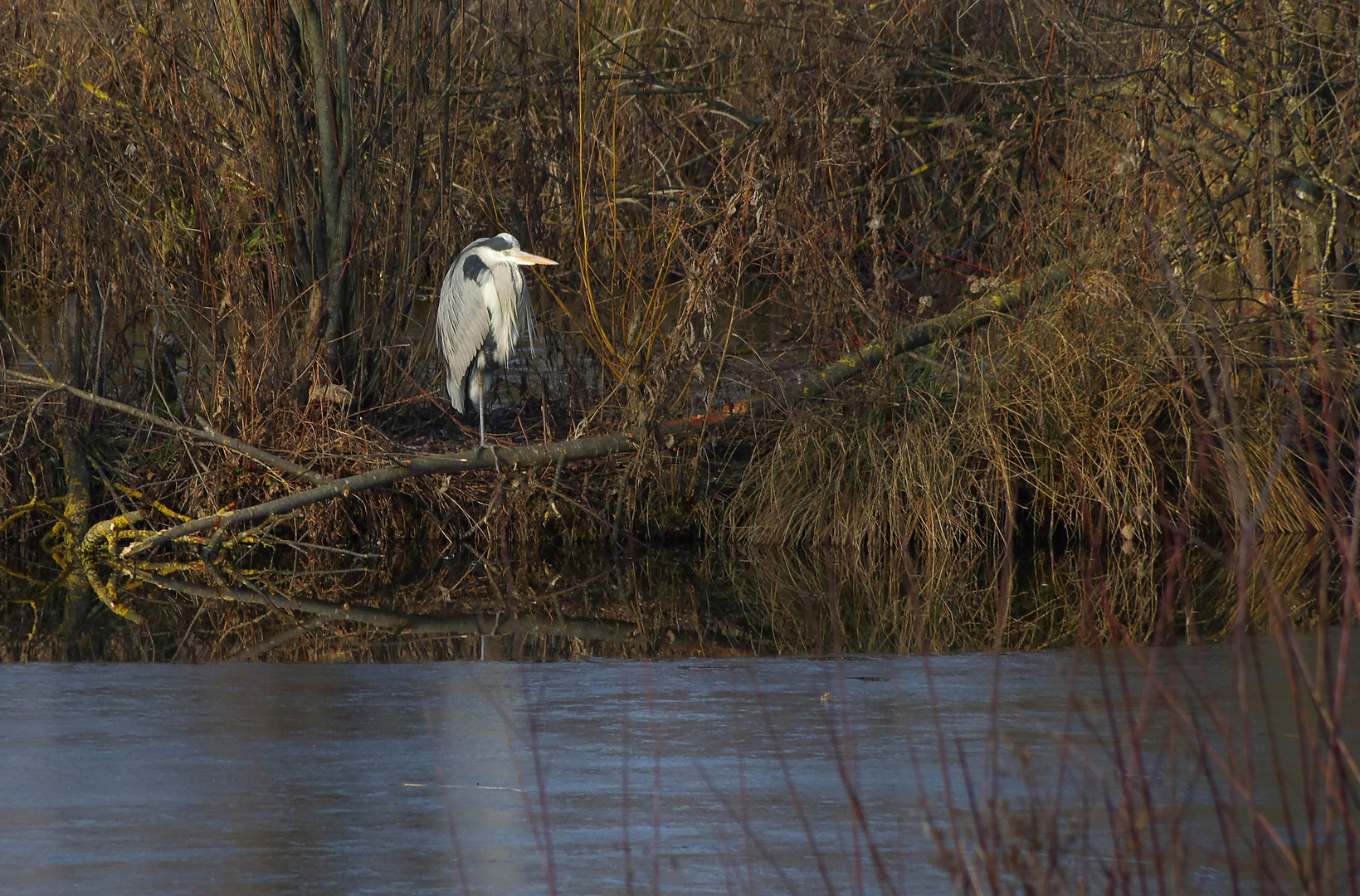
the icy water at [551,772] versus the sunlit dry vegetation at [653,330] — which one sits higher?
the sunlit dry vegetation at [653,330]

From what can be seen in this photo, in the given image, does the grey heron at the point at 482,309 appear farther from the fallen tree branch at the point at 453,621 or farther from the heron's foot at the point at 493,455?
the fallen tree branch at the point at 453,621

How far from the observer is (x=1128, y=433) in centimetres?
845

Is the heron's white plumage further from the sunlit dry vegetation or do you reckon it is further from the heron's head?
the sunlit dry vegetation

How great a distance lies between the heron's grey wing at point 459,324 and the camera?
8789 mm

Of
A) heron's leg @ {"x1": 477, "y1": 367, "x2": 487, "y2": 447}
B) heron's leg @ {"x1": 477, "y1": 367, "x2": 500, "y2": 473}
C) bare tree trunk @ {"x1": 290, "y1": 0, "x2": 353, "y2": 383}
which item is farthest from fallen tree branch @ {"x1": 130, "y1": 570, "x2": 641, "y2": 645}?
bare tree trunk @ {"x1": 290, "y1": 0, "x2": 353, "y2": 383}

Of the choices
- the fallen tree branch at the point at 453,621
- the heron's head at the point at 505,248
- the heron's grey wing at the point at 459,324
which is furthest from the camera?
the heron's grey wing at the point at 459,324

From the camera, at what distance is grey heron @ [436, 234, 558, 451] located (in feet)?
28.6

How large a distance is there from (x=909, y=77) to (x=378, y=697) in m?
8.87

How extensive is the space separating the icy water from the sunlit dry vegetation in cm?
166

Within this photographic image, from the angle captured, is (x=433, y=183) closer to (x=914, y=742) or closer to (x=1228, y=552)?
(x=1228, y=552)

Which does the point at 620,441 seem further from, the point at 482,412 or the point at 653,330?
the point at 482,412

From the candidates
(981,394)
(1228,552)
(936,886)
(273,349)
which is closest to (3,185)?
(273,349)

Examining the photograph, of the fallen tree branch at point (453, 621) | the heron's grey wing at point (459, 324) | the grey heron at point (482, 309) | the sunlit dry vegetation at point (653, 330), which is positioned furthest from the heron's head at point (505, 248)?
the fallen tree branch at point (453, 621)

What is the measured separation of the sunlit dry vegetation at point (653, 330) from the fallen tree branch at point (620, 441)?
58 millimetres
